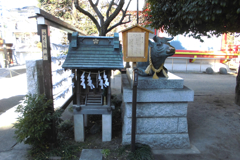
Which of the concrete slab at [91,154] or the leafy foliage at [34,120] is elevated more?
the leafy foliage at [34,120]

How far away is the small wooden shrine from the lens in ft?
11.8

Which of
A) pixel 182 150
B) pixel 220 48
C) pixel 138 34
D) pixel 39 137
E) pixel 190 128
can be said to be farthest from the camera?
pixel 220 48

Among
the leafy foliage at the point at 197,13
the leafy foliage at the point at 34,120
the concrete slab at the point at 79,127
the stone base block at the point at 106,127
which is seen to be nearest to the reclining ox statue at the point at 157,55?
the leafy foliage at the point at 197,13

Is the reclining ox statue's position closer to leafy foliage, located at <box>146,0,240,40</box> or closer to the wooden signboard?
the wooden signboard

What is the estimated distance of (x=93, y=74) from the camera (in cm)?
385

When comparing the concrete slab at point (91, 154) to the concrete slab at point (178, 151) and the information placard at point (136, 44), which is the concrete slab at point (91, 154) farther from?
the information placard at point (136, 44)

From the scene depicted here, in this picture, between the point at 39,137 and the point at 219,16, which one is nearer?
the point at 39,137

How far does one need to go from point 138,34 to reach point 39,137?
2.64 metres

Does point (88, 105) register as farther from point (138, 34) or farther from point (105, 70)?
point (138, 34)

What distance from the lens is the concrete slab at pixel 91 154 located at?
331 centimetres

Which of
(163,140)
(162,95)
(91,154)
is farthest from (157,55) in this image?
(91,154)

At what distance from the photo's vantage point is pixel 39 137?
10.7 ft

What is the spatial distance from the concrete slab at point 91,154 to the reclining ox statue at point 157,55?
76.5 inches

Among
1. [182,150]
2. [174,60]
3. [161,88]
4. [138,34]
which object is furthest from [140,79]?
[174,60]
